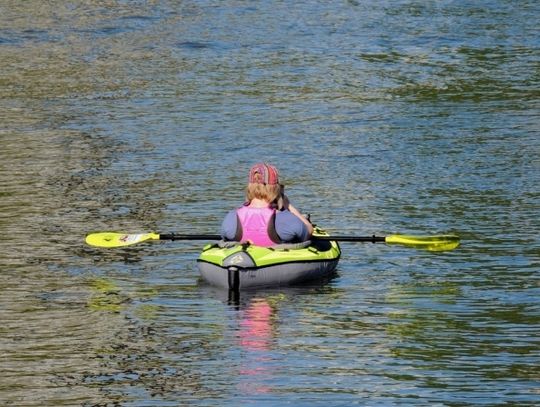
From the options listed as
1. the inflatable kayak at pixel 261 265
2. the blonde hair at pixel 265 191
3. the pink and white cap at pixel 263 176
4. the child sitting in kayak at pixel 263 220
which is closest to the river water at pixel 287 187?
the inflatable kayak at pixel 261 265

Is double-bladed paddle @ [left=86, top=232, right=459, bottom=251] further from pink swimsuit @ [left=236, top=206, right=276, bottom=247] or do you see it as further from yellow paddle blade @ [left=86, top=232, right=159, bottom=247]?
pink swimsuit @ [left=236, top=206, right=276, bottom=247]

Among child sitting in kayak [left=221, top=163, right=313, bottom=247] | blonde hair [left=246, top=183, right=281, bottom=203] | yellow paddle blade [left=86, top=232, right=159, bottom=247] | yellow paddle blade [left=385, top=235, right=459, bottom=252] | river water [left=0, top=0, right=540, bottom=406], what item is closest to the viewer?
river water [left=0, top=0, right=540, bottom=406]

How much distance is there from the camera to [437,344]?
1485 centimetres

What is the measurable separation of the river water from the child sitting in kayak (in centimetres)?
64

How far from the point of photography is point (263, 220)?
58.6ft

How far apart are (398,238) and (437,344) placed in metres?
4.01

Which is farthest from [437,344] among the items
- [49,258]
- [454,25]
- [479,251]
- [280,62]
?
[454,25]

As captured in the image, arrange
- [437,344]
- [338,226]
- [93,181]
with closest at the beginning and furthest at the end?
[437,344] < [338,226] < [93,181]

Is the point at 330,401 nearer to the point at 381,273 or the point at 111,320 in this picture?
the point at 111,320

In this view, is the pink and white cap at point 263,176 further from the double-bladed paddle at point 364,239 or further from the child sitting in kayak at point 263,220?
the double-bladed paddle at point 364,239

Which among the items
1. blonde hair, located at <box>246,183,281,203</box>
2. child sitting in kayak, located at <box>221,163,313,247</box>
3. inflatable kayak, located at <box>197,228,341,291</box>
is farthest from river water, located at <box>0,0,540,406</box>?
blonde hair, located at <box>246,183,281,203</box>

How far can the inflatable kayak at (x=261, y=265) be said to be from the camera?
17.2 metres

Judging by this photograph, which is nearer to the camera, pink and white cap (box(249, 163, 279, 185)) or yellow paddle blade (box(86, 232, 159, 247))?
pink and white cap (box(249, 163, 279, 185))

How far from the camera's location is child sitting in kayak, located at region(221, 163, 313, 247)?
1783 centimetres
